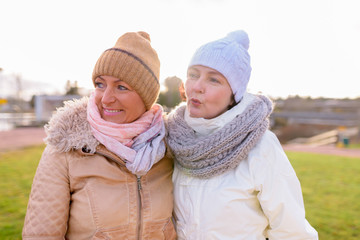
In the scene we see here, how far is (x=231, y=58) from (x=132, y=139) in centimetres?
81

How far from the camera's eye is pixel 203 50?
180cm

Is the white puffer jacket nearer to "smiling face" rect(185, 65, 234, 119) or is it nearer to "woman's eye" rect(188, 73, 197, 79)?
"smiling face" rect(185, 65, 234, 119)

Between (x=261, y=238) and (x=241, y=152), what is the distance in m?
0.58

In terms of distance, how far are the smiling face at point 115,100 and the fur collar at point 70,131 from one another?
0.13 m

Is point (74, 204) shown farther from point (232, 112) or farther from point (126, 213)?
point (232, 112)

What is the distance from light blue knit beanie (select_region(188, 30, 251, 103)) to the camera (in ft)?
5.67

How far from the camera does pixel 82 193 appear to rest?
1.56m

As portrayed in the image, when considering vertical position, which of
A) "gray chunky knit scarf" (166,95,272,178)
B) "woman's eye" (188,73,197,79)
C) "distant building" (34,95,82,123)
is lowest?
"distant building" (34,95,82,123)

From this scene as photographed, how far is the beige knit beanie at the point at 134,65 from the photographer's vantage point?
166cm

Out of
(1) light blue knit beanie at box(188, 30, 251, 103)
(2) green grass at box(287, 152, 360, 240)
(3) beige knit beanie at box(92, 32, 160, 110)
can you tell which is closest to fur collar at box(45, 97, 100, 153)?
(3) beige knit beanie at box(92, 32, 160, 110)

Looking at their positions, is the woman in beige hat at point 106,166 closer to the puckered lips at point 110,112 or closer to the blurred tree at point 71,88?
the puckered lips at point 110,112

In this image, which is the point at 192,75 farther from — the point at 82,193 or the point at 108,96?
the point at 82,193

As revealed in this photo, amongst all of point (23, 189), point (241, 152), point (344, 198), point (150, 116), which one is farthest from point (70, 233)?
point (344, 198)

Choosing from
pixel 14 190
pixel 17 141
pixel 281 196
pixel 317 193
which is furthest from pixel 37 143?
pixel 281 196
